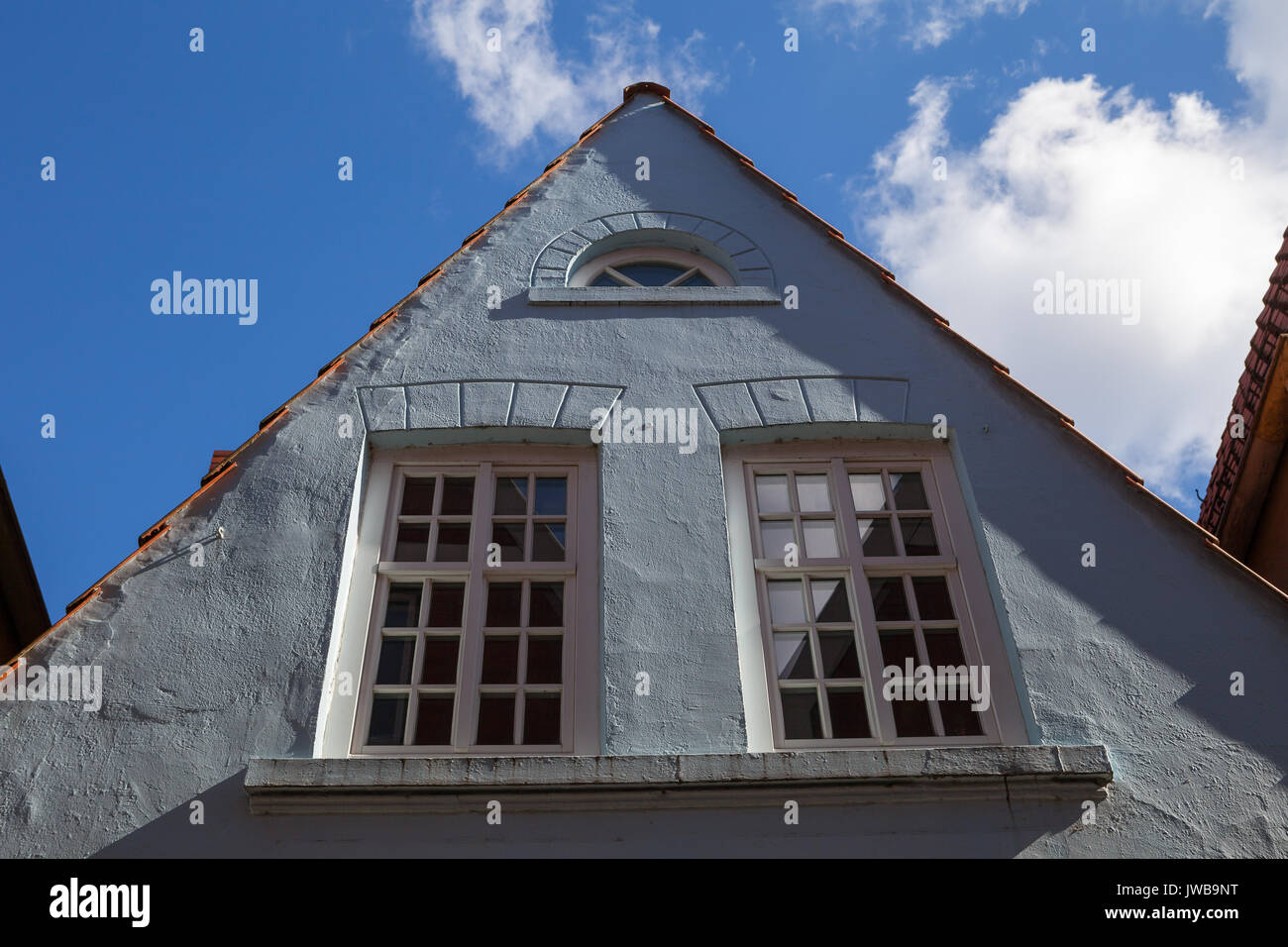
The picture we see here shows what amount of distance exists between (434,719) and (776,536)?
223 cm

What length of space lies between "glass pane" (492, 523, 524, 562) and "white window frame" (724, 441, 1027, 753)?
1.24m

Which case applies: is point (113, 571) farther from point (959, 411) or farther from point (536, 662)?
point (959, 411)

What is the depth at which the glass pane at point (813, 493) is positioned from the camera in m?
7.27

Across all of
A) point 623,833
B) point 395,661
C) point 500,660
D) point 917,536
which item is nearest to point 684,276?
point 917,536

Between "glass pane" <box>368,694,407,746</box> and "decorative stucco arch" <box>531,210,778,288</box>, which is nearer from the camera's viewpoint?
"glass pane" <box>368,694,407,746</box>

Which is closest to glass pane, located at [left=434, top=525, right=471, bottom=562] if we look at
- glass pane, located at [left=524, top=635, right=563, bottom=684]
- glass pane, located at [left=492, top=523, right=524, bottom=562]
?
glass pane, located at [left=492, top=523, right=524, bottom=562]

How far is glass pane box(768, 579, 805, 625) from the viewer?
668 cm

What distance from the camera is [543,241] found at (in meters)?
9.14

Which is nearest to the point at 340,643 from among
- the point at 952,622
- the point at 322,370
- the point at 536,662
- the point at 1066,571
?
the point at 536,662

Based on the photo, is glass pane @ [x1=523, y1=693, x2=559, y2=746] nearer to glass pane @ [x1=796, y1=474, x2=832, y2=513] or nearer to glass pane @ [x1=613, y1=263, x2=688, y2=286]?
glass pane @ [x1=796, y1=474, x2=832, y2=513]

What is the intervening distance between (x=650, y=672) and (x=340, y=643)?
1.69 metres

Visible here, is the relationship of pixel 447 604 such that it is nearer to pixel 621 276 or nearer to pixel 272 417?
pixel 272 417
